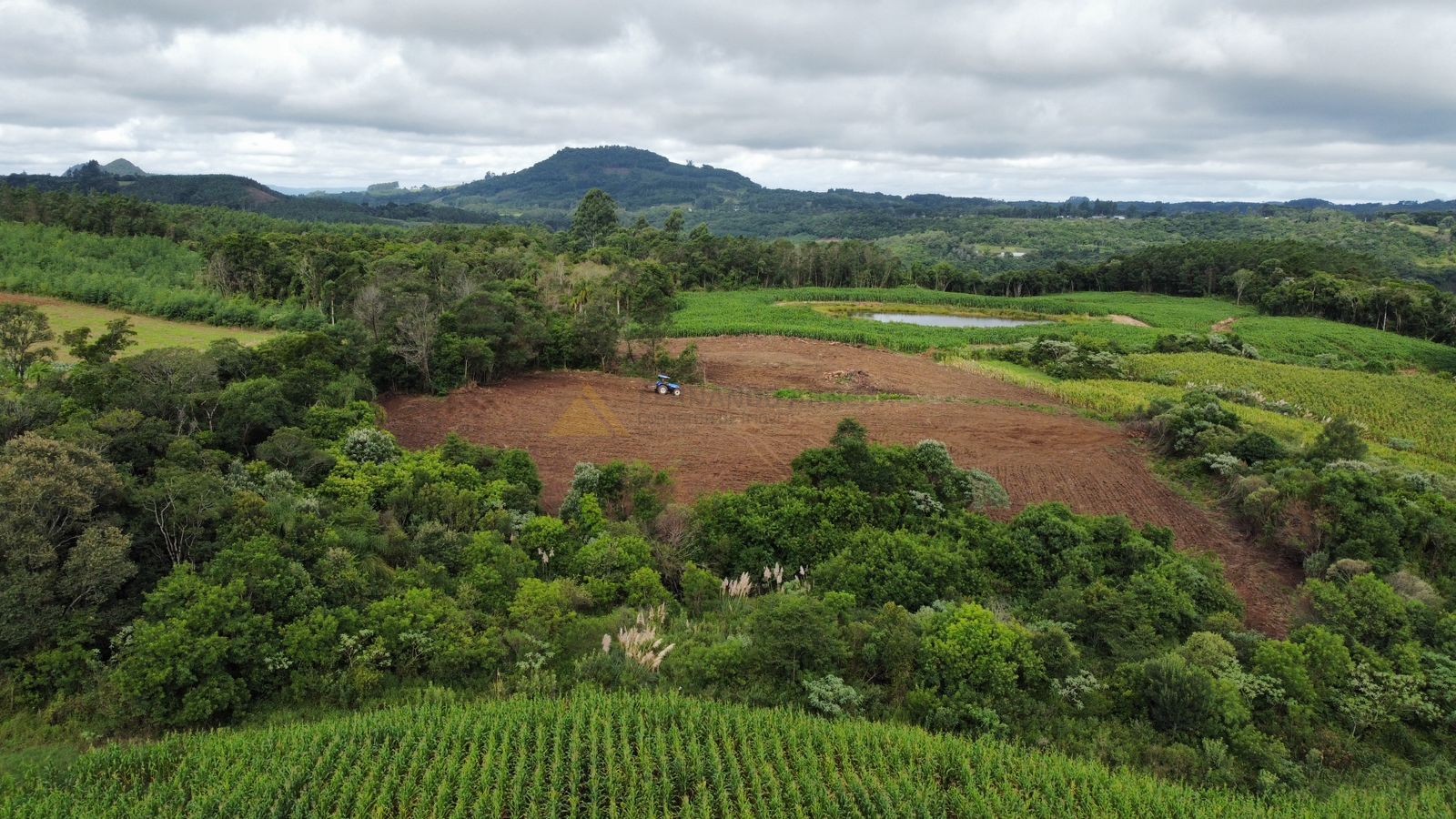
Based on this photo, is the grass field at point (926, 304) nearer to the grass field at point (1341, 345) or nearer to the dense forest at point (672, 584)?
the grass field at point (1341, 345)

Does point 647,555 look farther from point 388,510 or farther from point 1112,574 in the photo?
point 1112,574

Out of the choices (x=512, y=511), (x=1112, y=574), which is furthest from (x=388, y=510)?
(x=1112, y=574)

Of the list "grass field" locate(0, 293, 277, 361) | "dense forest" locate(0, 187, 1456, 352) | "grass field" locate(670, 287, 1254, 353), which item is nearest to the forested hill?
"dense forest" locate(0, 187, 1456, 352)

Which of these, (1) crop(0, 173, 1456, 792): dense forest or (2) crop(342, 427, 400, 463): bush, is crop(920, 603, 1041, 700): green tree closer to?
(1) crop(0, 173, 1456, 792): dense forest

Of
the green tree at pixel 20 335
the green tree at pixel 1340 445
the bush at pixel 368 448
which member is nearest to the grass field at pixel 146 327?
the green tree at pixel 20 335

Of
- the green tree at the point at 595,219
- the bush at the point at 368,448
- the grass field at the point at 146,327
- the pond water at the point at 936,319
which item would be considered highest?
the green tree at the point at 595,219

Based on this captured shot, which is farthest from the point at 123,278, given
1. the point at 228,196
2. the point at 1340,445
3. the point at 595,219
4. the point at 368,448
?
the point at 228,196

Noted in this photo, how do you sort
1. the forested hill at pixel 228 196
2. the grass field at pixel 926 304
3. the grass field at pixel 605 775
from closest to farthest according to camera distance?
1. the grass field at pixel 605 775
2. the grass field at pixel 926 304
3. the forested hill at pixel 228 196
